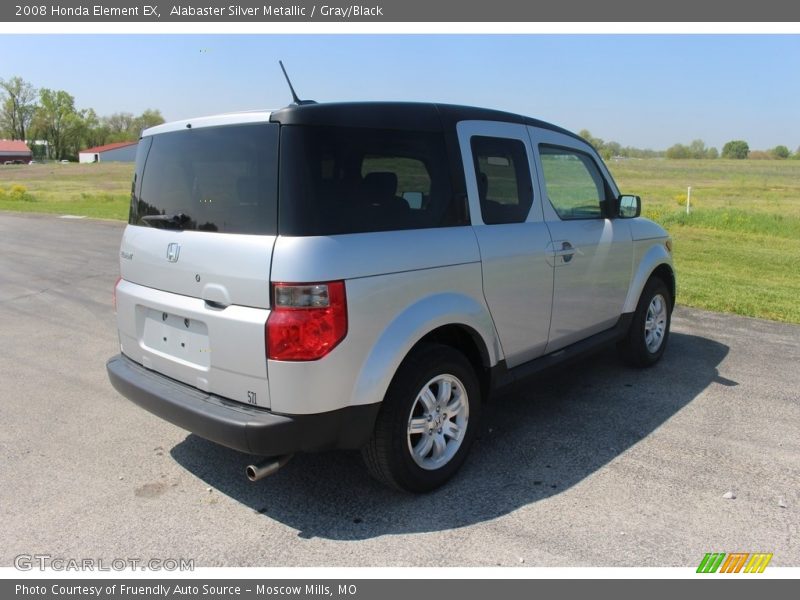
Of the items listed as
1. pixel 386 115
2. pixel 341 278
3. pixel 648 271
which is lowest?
pixel 648 271

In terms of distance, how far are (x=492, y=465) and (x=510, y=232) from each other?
1.46 meters

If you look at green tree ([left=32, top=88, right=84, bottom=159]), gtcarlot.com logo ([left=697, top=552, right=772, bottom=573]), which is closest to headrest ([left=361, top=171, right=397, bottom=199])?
gtcarlot.com logo ([left=697, top=552, right=772, bottom=573])

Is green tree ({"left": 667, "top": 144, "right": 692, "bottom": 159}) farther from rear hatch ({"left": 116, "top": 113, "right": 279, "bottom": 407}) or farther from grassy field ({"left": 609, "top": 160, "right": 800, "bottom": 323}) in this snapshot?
rear hatch ({"left": 116, "top": 113, "right": 279, "bottom": 407})

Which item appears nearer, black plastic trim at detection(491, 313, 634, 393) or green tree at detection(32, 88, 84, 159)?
black plastic trim at detection(491, 313, 634, 393)

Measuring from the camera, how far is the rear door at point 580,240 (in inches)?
177

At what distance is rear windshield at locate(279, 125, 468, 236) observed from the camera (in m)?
3.01

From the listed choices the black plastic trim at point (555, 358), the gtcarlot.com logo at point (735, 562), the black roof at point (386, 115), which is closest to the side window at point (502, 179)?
the black roof at point (386, 115)

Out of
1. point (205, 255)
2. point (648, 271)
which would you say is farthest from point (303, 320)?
point (648, 271)

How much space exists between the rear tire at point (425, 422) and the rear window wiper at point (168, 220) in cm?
142

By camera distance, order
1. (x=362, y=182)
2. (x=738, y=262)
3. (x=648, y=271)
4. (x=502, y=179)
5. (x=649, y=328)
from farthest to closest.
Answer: (x=738, y=262) < (x=649, y=328) < (x=648, y=271) < (x=502, y=179) < (x=362, y=182)

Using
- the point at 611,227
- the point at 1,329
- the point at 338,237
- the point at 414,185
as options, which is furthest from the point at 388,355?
the point at 1,329

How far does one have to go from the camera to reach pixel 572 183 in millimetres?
4879

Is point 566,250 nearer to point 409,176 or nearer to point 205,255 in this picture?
point 409,176

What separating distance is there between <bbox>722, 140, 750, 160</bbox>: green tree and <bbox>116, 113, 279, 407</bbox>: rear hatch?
391 feet
